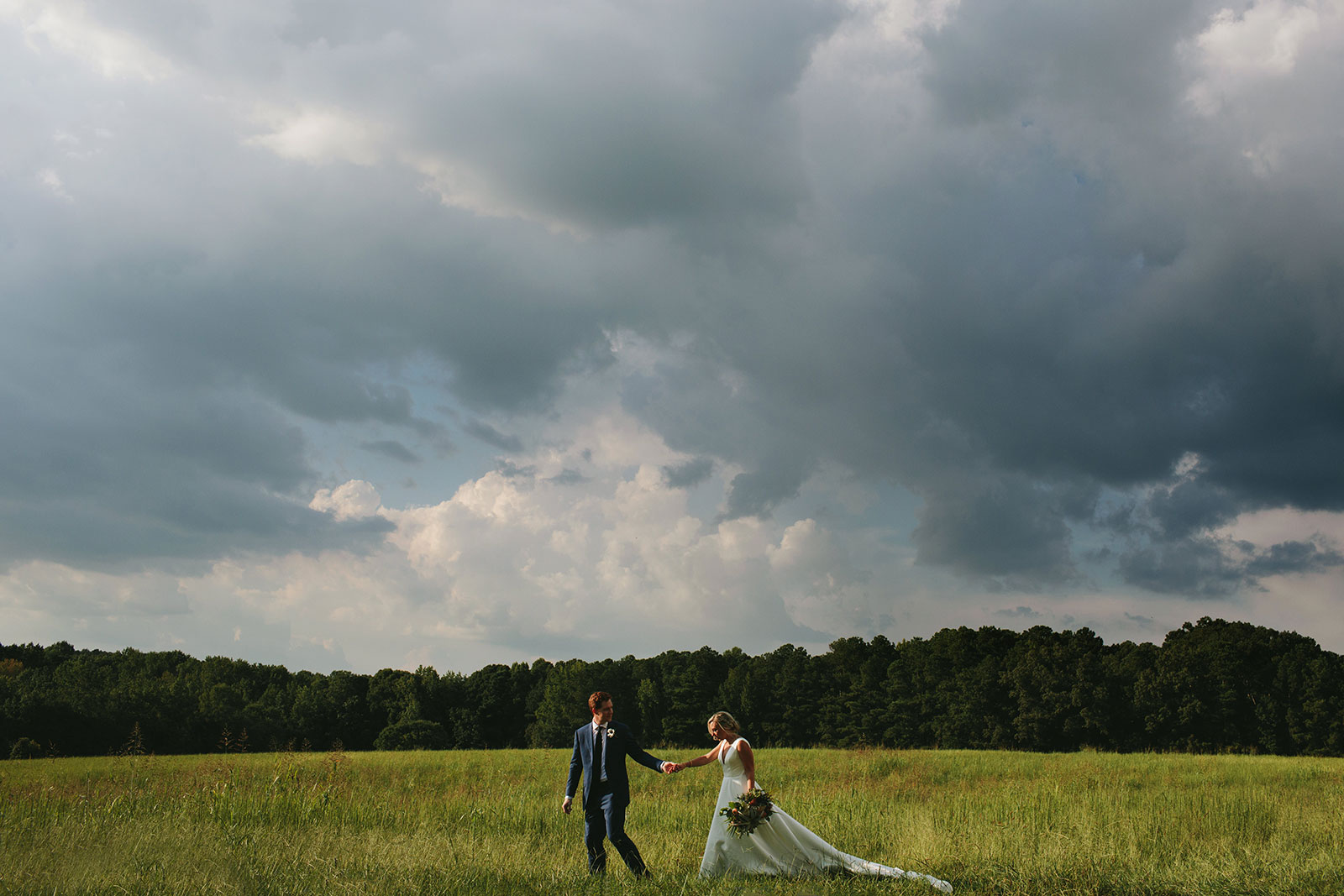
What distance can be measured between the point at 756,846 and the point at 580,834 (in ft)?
20.0

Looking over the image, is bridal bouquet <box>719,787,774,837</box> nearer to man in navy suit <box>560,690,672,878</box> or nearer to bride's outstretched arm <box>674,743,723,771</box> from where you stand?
bride's outstretched arm <box>674,743,723,771</box>

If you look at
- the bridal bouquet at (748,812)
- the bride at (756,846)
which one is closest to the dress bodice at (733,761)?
the bride at (756,846)

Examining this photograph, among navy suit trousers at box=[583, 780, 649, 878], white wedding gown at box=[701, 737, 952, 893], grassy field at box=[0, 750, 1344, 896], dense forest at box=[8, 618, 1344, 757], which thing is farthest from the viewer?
dense forest at box=[8, 618, 1344, 757]

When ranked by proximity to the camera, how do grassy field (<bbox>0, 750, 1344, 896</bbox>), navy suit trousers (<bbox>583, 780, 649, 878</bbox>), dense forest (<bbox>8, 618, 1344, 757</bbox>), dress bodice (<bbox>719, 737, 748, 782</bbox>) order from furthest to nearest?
dense forest (<bbox>8, 618, 1344, 757</bbox>), dress bodice (<bbox>719, 737, 748, 782</bbox>), navy suit trousers (<bbox>583, 780, 649, 878</bbox>), grassy field (<bbox>0, 750, 1344, 896</bbox>)

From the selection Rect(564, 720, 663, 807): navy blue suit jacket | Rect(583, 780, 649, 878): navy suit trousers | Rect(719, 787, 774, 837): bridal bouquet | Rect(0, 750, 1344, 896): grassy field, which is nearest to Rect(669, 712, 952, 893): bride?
Rect(719, 787, 774, 837): bridal bouquet

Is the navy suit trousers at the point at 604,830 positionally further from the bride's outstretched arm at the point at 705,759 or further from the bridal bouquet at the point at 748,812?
the bridal bouquet at the point at 748,812

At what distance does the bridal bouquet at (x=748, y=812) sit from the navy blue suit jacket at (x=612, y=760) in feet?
3.28

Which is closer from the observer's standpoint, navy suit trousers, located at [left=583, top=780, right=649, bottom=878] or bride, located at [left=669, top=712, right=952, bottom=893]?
navy suit trousers, located at [left=583, top=780, right=649, bottom=878]

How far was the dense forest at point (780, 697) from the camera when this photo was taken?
51688mm

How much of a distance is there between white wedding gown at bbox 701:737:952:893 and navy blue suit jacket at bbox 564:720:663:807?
0.94 m

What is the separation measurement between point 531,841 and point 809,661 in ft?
202

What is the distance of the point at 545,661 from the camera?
8762 centimetres

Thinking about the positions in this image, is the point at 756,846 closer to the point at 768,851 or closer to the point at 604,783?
the point at 768,851

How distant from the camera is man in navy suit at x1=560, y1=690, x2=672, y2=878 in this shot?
382 inches
